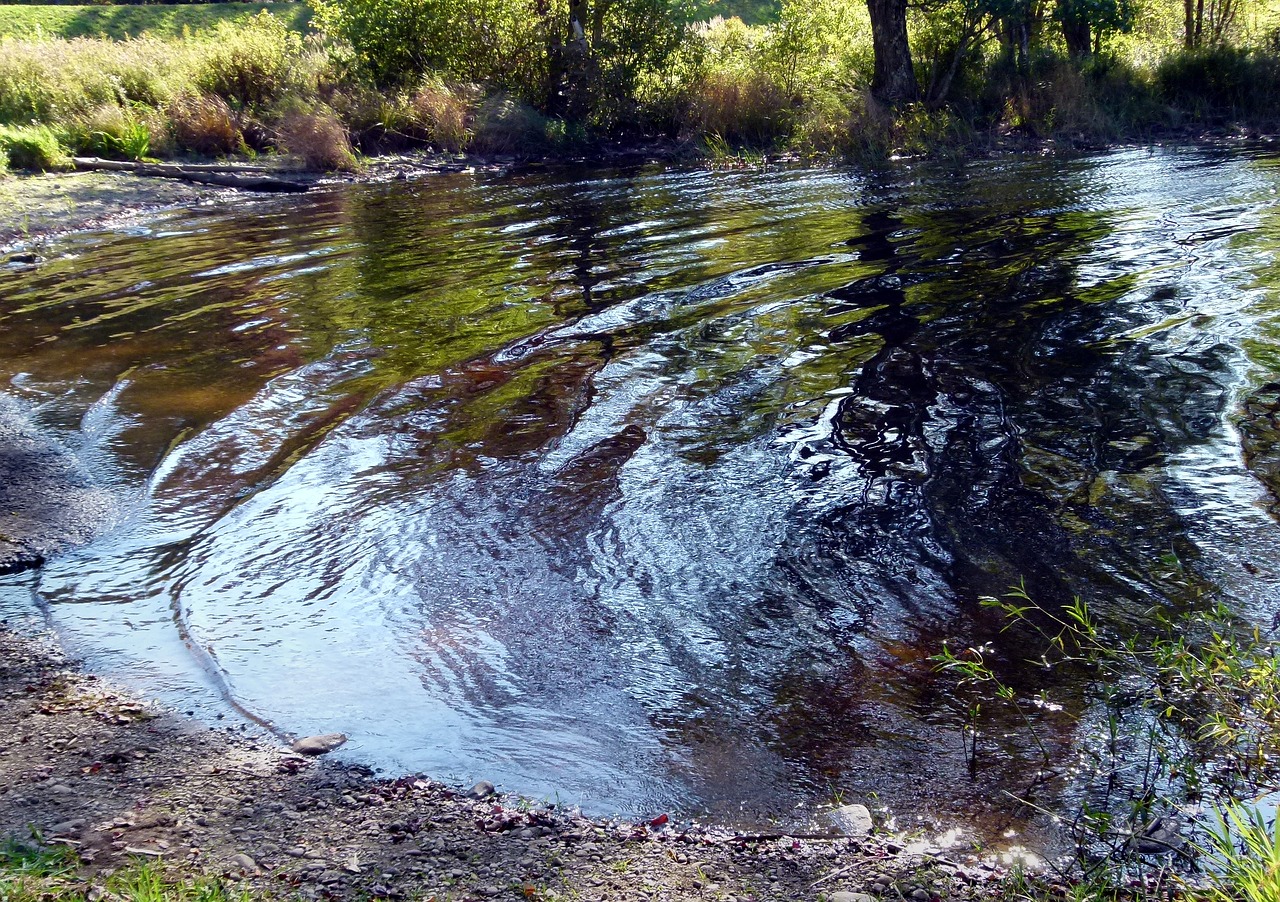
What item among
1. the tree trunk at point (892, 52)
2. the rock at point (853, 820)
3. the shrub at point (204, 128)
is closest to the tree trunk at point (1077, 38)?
the tree trunk at point (892, 52)

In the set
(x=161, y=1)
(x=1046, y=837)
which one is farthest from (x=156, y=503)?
(x=161, y=1)

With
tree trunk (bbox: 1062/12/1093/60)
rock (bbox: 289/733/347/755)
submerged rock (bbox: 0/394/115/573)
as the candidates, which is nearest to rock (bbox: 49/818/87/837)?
rock (bbox: 289/733/347/755)

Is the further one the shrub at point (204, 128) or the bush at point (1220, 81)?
the shrub at point (204, 128)

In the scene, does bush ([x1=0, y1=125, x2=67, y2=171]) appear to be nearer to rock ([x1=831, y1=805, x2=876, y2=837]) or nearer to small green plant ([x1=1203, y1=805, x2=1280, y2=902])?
rock ([x1=831, y1=805, x2=876, y2=837])

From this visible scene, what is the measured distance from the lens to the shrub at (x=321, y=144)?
21141mm

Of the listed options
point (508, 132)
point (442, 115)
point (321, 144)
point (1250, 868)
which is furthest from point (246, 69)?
point (1250, 868)

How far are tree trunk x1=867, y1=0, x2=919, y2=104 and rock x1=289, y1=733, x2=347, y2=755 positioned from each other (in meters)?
19.2

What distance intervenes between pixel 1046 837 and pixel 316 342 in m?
7.57

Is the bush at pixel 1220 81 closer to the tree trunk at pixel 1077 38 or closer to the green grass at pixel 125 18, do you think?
the tree trunk at pixel 1077 38

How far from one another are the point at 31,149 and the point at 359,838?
21.2 meters

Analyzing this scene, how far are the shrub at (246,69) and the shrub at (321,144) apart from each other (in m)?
2.61

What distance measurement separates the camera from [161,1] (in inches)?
1873

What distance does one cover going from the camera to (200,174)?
20141mm

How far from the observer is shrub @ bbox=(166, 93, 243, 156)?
71.7ft
